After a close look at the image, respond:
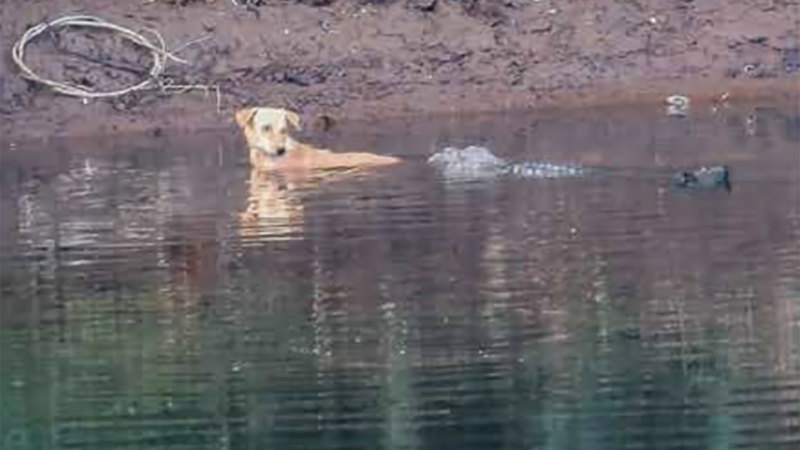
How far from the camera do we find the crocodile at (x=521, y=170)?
55.8ft

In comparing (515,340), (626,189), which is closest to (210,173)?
(626,189)

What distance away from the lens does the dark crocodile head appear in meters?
17.0

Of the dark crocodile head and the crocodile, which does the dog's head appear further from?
the dark crocodile head

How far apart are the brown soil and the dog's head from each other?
3198 millimetres

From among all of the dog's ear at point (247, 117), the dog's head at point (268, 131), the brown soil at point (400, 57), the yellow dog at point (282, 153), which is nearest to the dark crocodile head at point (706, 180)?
the yellow dog at point (282, 153)

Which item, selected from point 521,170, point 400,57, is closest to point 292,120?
point 521,170

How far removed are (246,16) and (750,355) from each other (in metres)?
14.2

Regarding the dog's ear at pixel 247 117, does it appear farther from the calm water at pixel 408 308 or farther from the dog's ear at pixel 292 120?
the calm water at pixel 408 308

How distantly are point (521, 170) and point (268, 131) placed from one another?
2.32 meters

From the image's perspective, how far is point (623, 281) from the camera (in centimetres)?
1327

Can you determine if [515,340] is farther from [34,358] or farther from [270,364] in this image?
[34,358]

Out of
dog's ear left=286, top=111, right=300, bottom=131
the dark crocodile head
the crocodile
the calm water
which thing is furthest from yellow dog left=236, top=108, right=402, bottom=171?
the dark crocodile head

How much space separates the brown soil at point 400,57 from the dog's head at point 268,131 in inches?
126

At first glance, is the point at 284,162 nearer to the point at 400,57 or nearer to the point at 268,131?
the point at 268,131
